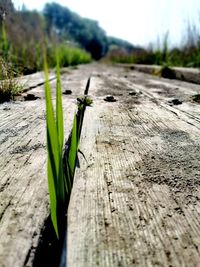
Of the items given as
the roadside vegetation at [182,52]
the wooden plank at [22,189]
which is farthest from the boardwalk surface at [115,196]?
the roadside vegetation at [182,52]

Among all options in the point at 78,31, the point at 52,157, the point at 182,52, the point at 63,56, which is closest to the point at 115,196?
the point at 52,157

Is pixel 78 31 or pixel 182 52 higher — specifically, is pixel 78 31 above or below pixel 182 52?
above

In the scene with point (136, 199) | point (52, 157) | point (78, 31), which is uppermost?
point (78, 31)

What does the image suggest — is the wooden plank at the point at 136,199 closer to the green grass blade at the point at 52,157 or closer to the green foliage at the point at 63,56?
the green grass blade at the point at 52,157

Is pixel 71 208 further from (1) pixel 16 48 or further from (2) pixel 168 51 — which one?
(2) pixel 168 51

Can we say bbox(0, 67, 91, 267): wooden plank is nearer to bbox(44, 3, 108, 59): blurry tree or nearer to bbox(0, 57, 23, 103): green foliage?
bbox(0, 57, 23, 103): green foliage

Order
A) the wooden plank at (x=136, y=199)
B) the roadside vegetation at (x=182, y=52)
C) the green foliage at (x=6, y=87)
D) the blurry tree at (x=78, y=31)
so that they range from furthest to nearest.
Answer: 1. the blurry tree at (x=78, y=31)
2. the roadside vegetation at (x=182, y=52)
3. the green foliage at (x=6, y=87)
4. the wooden plank at (x=136, y=199)

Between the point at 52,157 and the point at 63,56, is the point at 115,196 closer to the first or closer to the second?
the point at 52,157

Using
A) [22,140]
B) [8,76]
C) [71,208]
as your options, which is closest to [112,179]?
[71,208]
